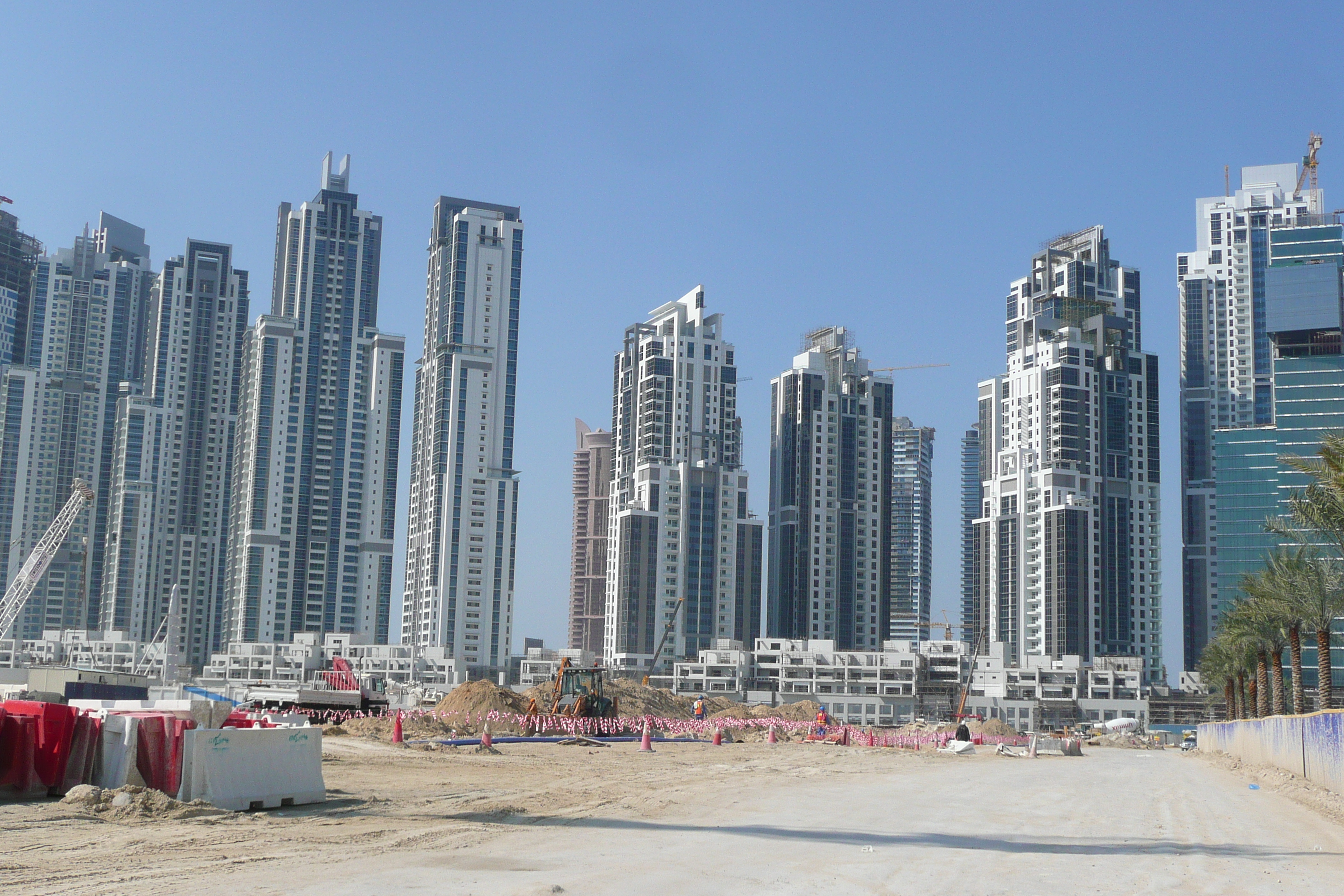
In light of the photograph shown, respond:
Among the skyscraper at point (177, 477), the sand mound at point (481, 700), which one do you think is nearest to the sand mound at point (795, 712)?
the sand mound at point (481, 700)

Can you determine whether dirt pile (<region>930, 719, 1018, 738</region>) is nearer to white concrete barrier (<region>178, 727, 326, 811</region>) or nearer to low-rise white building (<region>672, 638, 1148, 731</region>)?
low-rise white building (<region>672, 638, 1148, 731</region>)

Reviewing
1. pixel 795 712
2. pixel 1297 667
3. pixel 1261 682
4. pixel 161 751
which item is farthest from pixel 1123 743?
pixel 161 751

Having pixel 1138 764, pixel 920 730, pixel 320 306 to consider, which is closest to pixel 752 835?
pixel 1138 764

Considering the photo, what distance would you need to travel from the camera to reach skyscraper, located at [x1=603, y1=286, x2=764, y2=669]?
17350cm

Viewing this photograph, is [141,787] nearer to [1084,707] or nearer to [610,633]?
Result: [1084,707]

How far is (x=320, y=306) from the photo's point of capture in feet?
630

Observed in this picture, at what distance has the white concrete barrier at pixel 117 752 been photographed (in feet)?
58.2

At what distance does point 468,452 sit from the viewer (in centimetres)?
16350

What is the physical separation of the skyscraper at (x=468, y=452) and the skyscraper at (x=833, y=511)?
1814 inches

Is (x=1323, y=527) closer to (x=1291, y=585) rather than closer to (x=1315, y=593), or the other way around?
(x=1315, y=593)

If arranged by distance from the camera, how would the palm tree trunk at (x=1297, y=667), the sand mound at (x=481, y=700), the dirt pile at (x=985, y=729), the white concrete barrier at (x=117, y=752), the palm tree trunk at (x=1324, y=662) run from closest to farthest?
the white concrete barrier at (x=117, y=752) < the palm tree trunk at (x=1324, y=662) < the palm tree trunk at (x=1297, y=667) < the sand mound at (x=481, y=700) < the dirt pile at (x=985, y=729)

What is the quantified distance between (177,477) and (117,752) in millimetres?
186904

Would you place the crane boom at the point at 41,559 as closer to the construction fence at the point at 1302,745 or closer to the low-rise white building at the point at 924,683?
the low-rise white building at the point at 924,683

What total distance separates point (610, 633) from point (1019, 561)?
192 ft
